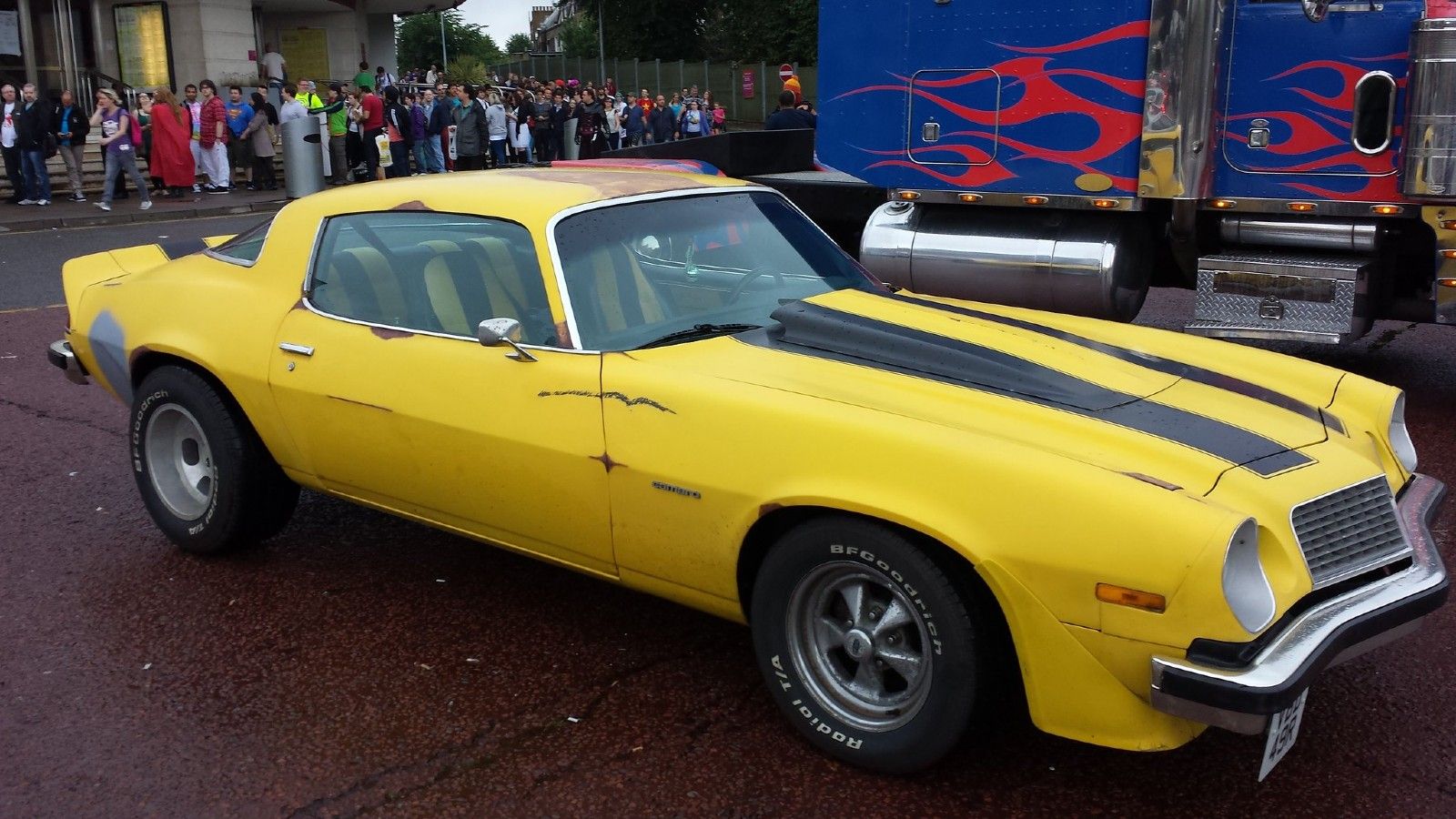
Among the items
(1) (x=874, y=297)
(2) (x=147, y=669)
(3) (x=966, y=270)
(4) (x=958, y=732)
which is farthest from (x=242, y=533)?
(3) (x=966, y=270)

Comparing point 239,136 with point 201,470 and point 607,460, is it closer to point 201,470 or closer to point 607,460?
point 201,470

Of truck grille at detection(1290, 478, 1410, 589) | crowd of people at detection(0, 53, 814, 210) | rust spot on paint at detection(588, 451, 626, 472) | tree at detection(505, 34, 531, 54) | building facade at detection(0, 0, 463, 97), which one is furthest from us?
tree at detection(505, 34, 531, 54)

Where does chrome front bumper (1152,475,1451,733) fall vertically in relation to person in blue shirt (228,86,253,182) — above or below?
below

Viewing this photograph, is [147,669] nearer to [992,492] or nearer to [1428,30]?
[992,492]

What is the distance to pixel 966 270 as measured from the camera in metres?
8.09

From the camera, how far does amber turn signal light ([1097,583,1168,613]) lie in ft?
8.76

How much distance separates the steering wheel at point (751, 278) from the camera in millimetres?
3998

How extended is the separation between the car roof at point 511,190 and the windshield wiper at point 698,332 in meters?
0.55

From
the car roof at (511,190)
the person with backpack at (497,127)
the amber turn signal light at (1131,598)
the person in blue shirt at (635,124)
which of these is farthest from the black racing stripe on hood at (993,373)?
the person in blue shirt at (635,124)

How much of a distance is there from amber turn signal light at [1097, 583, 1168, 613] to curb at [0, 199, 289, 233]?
51.4ft

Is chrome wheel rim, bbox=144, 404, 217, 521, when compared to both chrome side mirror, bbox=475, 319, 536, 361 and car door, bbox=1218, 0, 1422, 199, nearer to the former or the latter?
chrome side mirror, bbox=475, 319, 536, 361

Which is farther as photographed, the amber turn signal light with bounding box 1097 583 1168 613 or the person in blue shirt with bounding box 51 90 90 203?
the person in blue shirt with bounding box 51 90 90 203

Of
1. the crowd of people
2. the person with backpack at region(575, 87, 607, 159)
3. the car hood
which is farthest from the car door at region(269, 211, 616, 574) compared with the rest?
the person with backpack at region(575, 87, 607, 159)

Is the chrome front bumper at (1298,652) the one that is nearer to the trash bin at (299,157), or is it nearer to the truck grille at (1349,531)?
the truck grille at (1349,531)
